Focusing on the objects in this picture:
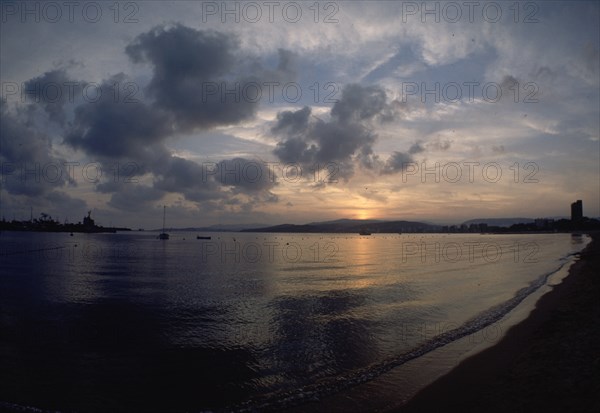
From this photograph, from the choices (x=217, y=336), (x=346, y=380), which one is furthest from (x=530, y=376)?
(x=217, y=336)

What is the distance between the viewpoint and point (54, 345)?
16.2 meters

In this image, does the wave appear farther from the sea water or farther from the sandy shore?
the sandy shore

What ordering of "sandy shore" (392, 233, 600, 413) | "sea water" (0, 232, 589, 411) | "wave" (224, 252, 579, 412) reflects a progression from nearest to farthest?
"sandy shore" (392, 233, 600, 413) → "wave" (224, 252, 579, 412) → "sea water" (0, 232, 589, 411)

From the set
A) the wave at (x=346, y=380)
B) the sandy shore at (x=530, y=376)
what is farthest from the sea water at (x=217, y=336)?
the sandy shore at (x=530, y=376)

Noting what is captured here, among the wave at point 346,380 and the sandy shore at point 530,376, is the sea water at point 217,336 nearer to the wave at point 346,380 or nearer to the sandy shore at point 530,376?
the wave at point 346,380

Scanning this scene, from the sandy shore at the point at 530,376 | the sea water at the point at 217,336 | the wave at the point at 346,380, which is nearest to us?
the sandy shore at the point at 530,376

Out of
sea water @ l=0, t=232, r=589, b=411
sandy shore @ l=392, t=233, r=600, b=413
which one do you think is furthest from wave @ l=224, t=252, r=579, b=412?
sandy shore @ l=392, t=233, r=600, b=413

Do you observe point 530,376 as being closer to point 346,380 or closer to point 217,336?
point 346,380

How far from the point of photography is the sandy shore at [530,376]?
372 inches

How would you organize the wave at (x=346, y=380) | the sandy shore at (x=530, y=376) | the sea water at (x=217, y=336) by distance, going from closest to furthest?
the sandy shore at (x=530, y=376) → the wave at (x=346, y=380) → the sea water at (x=217, y=336)

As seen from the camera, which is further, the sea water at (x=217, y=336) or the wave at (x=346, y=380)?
the sea water at (x=217, y=336)

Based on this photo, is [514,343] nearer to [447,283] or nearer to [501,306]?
[501,306]

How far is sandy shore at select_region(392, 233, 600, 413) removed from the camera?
946cm

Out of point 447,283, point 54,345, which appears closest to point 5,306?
point 54,345
